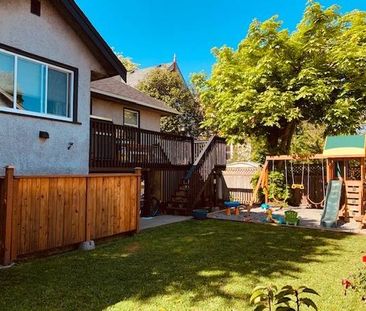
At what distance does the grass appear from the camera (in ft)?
14.5

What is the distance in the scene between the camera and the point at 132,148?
1082 cm

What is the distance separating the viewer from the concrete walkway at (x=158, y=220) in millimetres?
10380

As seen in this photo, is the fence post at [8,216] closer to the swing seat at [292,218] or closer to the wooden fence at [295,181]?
the swing seat at [292,218]

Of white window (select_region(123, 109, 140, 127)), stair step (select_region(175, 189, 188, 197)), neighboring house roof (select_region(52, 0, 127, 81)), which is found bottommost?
stair step (select_region(175, 189, 188, 197))

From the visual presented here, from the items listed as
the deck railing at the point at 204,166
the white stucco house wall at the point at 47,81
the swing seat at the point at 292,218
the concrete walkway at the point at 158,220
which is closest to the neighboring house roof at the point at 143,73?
the deck railing at the point at 204,166

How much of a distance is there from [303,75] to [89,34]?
1005 cm

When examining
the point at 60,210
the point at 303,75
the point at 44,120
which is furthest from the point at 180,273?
the point at 303,75

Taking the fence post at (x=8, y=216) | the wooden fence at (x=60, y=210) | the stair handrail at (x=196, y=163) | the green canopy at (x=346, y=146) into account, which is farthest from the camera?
the stair handrail at (x=196, y=163)

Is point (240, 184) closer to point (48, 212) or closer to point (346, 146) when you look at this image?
point (346, 146)

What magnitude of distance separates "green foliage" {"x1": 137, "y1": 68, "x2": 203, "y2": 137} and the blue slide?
50.0 feet

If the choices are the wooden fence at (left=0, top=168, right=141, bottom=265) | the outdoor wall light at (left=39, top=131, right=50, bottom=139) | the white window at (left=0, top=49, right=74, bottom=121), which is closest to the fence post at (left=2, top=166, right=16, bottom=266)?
the wooden fence at (left=0, top=168, right=141, bottom=265)

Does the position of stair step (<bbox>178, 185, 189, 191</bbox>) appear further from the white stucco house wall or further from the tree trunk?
the tree trunk

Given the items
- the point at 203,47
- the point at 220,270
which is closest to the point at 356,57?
the point at 220,270

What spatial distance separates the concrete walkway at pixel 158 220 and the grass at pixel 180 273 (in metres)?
1.58
